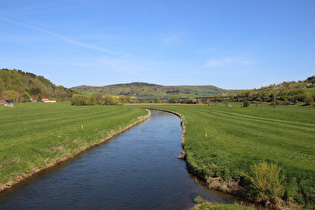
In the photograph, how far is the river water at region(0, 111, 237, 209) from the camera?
12258 millimetres

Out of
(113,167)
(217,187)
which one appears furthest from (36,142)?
(217,187)

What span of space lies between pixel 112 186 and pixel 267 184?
9.77 metres

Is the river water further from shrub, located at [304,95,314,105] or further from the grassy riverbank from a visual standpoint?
shrub, located at [304,95,314,105]

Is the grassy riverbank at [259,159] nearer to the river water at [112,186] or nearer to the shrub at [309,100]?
the river water at [112,186]

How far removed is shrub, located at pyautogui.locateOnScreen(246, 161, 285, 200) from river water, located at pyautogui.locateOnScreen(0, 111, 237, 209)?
1690mm

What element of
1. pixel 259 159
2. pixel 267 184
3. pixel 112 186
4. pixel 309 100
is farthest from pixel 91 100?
pixel 267 184

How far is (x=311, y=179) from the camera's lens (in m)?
11.9

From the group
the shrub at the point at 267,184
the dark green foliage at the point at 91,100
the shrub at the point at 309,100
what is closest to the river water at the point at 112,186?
the shrub at the point at 267,184

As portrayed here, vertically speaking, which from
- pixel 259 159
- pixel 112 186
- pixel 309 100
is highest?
pixel 309 100

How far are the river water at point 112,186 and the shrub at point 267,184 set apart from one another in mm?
1690

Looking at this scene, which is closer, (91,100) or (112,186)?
(112,186)

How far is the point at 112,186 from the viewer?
14625 millimetres

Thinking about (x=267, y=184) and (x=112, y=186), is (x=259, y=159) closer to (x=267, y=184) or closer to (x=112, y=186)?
(x=267, y=184)

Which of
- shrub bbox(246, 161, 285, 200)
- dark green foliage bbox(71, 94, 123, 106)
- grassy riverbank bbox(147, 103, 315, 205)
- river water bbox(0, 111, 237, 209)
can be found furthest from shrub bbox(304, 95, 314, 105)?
dark green foliage bbox(71, 94, 123, 106)
